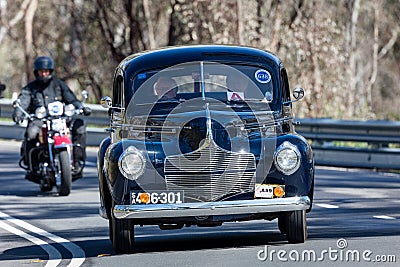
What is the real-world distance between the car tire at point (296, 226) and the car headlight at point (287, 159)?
403 millimetres

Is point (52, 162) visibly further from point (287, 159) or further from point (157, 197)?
point (287, 159)

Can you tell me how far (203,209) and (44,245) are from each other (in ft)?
7.03

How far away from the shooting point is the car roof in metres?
11.2

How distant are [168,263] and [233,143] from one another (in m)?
1.25

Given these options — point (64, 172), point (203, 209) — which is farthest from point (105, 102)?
point (64, 172)

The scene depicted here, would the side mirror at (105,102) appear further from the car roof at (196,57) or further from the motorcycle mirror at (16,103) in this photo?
the motorcycle mirror at (16,103)

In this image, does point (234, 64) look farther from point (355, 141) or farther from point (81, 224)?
point (355, 141)

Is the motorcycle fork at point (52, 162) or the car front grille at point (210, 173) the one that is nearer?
the car front grille at point (210, 173)

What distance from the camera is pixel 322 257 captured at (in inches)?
368

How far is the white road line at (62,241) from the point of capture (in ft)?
32.6

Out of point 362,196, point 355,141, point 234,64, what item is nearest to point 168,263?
point 234,64

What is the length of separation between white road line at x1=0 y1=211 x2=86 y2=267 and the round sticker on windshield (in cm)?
236

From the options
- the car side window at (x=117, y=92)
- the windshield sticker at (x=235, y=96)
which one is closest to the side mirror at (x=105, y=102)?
the car side window at (x=117, y=92)

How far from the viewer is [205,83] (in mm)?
11047
